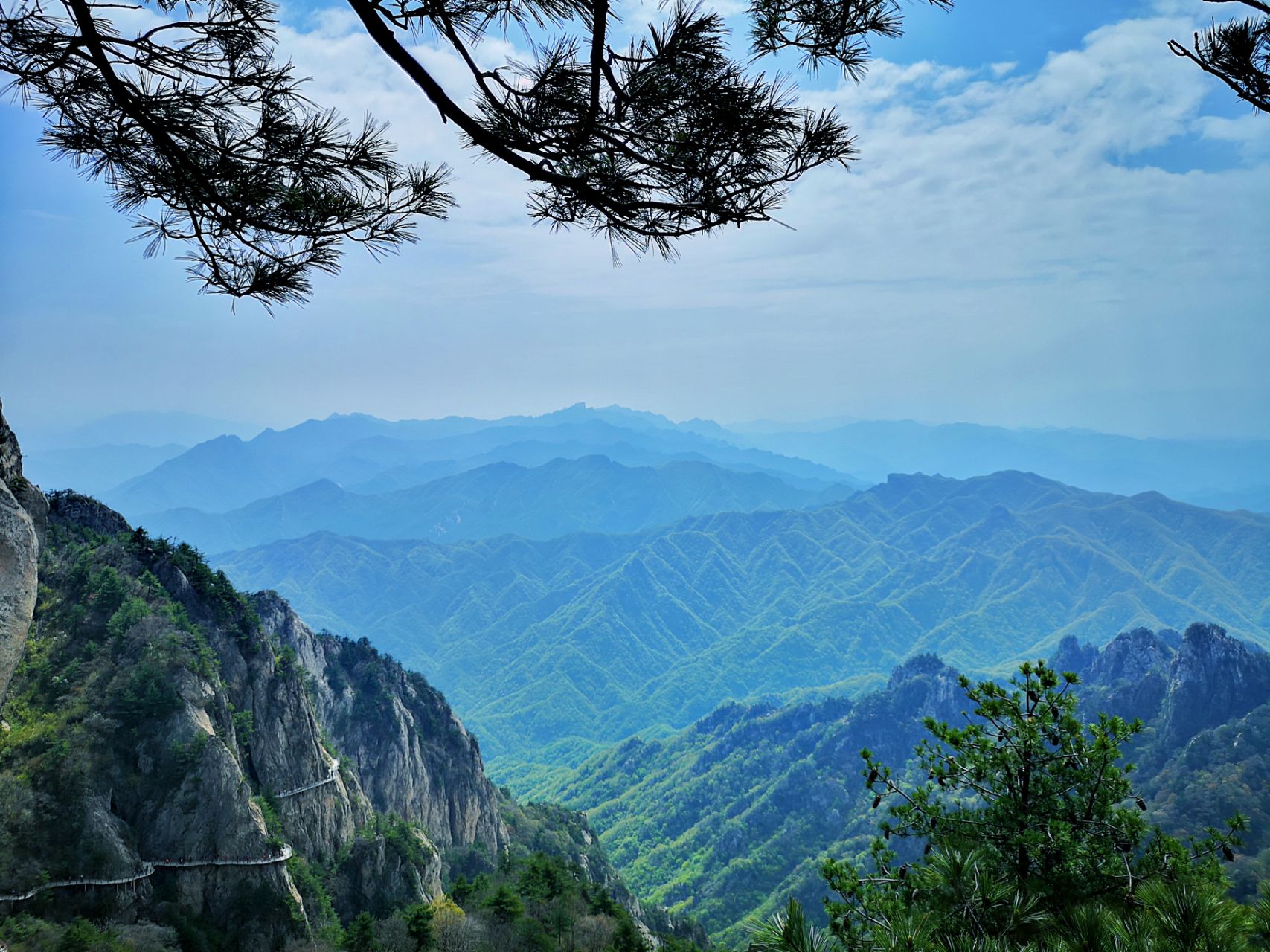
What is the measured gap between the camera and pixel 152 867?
20922 mm

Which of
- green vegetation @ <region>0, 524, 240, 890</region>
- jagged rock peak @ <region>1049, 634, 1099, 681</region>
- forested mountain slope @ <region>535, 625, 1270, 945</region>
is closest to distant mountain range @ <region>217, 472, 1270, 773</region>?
forested mountain slope @ <region>535, 625, 1270, 945</region>

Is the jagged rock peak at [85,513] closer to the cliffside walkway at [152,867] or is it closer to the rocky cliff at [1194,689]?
the cliffside walkway at [152,867]

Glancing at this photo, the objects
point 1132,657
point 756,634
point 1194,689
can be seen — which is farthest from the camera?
point 756,634

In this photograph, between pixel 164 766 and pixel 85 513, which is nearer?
pixel 164 766

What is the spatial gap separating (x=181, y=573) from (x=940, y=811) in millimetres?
Answer: 33188

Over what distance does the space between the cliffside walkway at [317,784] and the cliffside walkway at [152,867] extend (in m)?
4.88

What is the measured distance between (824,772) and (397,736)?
54.6 m

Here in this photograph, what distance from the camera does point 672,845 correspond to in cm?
8062

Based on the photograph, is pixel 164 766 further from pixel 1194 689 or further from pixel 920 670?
A: pixel 920 670

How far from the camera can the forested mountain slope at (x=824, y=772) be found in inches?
2079

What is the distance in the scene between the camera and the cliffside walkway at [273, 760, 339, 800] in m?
29.6

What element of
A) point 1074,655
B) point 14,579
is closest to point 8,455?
point 14,579

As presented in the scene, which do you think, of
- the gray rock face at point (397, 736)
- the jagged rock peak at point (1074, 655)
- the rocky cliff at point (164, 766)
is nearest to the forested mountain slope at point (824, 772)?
the jagged rock peak at point (1074, 655)

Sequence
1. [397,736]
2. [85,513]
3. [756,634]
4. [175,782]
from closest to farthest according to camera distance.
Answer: [175,782], [85,513], [397,736], [756,634]
